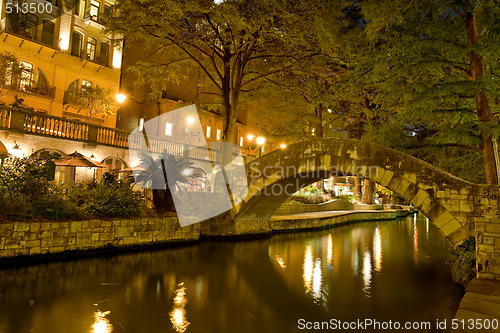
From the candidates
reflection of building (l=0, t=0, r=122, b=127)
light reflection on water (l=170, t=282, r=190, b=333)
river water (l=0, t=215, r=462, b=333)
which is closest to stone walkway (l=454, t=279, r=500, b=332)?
river water (l=0, t=215, r=462, b=333)

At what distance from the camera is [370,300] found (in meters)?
8.26

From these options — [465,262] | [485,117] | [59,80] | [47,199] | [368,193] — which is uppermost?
[59,80]

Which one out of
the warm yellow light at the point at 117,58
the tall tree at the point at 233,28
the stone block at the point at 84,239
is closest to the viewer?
the stone block at the point at 84,239

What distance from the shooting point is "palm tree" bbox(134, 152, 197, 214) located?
45.9ft

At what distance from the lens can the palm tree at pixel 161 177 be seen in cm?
1398

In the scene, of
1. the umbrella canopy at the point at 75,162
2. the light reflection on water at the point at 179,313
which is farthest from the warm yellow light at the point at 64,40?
the light reflection on water at the point at 179,313

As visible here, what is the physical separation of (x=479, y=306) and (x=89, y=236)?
10.2 m

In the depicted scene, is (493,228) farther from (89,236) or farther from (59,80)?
(59,80)

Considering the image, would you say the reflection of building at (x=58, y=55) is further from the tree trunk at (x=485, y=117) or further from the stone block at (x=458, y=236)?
the stone block at (x=458, y=236)

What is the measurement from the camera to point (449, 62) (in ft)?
31.8

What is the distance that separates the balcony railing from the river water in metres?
5.94

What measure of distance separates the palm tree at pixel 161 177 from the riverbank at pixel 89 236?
1378mm

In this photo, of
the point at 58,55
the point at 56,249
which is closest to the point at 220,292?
the point at 56,249

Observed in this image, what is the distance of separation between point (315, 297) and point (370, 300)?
134cm
